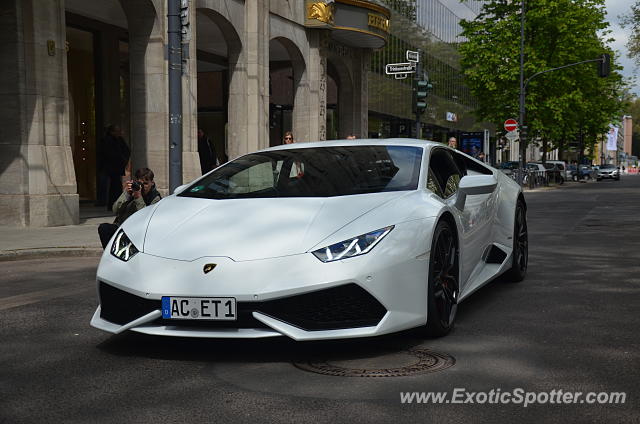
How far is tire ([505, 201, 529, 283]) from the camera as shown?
7.06m

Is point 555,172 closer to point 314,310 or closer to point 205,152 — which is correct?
point 205,152

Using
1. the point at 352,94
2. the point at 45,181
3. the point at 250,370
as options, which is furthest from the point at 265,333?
the point at 352,94

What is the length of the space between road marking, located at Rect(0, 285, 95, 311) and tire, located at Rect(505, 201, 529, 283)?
3867 millimetres

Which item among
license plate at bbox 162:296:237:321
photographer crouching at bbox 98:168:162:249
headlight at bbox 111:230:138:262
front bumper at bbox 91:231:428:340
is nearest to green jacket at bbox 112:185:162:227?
photographer crouching at bbox 98:168:162:249

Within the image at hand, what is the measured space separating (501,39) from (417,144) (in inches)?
1454

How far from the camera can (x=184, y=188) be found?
5480 millimetres

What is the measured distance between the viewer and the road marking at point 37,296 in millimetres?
6261

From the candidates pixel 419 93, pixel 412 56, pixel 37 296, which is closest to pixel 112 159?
pixel 412 56

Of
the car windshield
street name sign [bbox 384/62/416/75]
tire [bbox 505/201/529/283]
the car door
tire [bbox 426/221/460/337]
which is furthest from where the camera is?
street name sign [bbox 384/62/416/75]

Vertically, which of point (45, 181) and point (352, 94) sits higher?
point (352, 94)

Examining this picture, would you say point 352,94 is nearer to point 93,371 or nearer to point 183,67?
point 183,67

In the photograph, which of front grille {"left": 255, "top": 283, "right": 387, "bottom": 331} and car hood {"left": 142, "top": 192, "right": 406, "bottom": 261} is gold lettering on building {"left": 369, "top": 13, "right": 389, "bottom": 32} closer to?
car hood {"left": 142, "top": 192, "right": 406, "bottom": 261}

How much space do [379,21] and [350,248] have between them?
24.0 m

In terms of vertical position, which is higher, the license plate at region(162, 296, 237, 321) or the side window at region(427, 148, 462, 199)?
the side window at region(427, 148, 462, 199)
